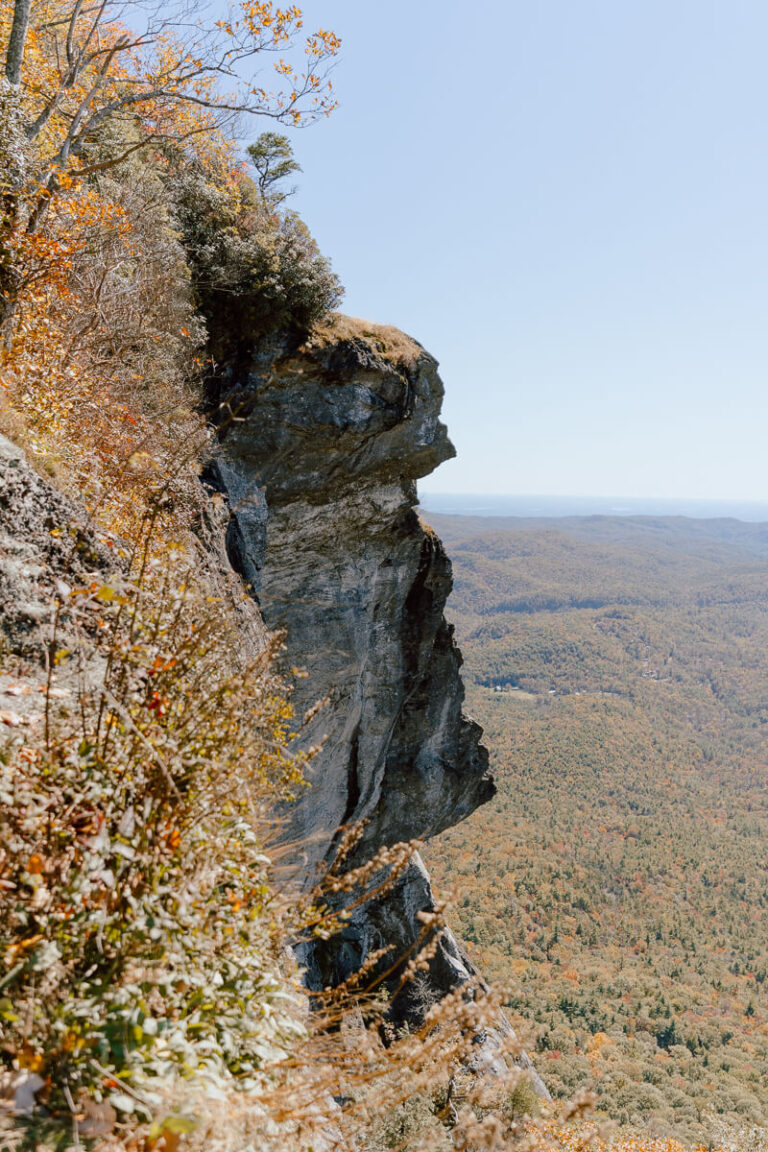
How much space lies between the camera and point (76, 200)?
7684 mm

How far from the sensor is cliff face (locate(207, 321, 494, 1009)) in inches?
536

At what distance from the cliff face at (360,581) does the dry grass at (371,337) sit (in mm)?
58

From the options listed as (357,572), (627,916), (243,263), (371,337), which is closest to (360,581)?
(357,572)

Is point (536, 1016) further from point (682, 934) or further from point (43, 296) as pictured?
point (43, 296)

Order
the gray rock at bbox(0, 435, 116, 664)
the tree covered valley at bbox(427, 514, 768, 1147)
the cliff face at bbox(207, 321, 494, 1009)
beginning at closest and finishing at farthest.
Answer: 1. the gray rock at bbox(0, 435, 116, 664)
2. the cliff face at bbox(207, 321, 494, 1009)
3. the tree covered valley at bbox(427, 514, 768, 1147)

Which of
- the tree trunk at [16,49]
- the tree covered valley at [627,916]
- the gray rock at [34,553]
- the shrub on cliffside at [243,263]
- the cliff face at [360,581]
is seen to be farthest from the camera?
the tree covered valley at [627,916]

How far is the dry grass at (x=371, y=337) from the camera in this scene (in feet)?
45.6

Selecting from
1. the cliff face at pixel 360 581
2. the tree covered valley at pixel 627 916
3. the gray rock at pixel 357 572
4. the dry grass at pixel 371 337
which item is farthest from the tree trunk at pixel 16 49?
the tree covered valley at pixel 627 916

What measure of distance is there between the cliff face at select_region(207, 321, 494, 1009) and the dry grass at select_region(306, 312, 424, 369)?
6 centimetres

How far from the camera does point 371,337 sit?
15.1 meters

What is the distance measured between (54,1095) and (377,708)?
1807 centimetres

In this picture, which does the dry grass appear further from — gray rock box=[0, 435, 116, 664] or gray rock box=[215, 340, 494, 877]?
gray rock box=[0, 435, 116, 664]

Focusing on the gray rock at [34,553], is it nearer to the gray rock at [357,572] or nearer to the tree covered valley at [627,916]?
the tree covered valley at [627,916]

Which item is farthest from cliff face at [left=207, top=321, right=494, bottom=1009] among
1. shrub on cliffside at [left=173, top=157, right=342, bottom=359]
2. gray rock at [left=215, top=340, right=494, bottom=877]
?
shrub on cliffside at [left=173, top=157, right=342, bottom=359]
